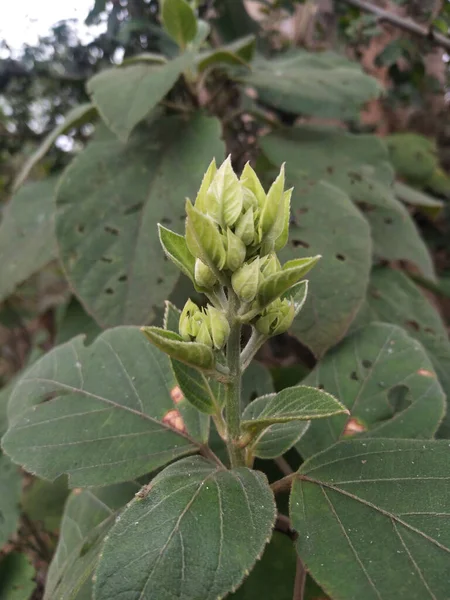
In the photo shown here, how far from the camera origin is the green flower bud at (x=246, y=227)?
448 mm

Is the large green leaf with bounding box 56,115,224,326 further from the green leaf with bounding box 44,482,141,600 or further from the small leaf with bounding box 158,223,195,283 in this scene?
the small leaf with bounding box 158,223,195,283

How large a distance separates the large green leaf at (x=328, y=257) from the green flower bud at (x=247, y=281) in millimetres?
408

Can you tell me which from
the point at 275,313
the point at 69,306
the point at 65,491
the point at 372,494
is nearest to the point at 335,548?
the point at 372,494

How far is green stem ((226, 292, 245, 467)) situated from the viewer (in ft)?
1.62

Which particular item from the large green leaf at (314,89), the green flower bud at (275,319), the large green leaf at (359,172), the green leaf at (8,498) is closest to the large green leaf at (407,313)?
the large green leaf at (359,172)

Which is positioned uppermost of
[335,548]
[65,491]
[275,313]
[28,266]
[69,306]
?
[275,313]

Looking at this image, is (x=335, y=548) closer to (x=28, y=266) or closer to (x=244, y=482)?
(x=244, y=482)

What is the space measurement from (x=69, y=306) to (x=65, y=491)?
1.34 feet

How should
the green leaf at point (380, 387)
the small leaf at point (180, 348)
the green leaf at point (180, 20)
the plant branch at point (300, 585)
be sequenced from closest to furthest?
1. the small leaf at point (180, 348)
2. the plant branch at point (300, 585)
3. the green leaf at point (380, 387)
4. the green leaf at point (180, 20)

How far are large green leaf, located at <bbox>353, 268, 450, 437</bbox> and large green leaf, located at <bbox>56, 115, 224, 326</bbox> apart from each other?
43 centimetres

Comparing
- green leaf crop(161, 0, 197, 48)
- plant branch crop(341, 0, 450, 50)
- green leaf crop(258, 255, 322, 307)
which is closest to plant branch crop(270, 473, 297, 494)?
green leaf crop(258, 255, 322, 307)

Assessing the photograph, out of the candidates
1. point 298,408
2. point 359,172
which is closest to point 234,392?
point 298,408

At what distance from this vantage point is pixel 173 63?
103 centimetres

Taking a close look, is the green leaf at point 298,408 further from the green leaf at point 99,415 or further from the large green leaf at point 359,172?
the large green leaf at point 359,172
